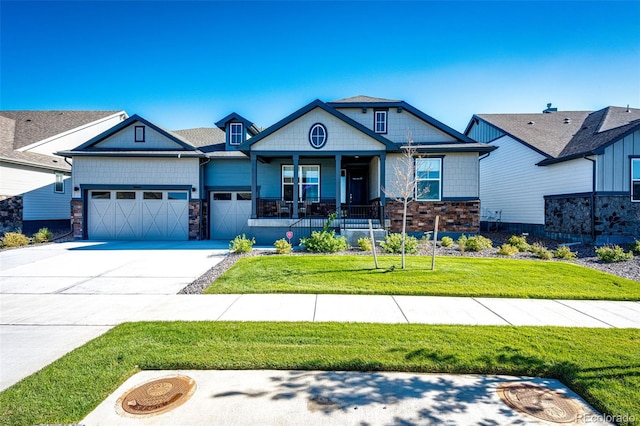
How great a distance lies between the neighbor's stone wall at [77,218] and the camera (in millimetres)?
15039

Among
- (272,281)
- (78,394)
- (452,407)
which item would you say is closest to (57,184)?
(272,281)

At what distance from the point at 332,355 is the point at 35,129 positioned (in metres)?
Answer: 25.5

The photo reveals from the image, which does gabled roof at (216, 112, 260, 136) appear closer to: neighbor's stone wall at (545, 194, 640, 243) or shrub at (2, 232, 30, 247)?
shrub at (2, 232, 30, 247)

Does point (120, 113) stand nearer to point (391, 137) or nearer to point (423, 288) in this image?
point (391, 137)

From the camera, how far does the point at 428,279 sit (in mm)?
7477

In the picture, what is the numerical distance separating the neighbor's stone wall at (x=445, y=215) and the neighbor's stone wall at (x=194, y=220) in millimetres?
9209

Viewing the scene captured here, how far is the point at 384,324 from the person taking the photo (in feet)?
15.6

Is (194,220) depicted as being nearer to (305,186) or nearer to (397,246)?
(305,186)

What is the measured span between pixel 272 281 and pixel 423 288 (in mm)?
3403

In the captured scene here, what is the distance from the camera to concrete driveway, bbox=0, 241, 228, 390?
413cm

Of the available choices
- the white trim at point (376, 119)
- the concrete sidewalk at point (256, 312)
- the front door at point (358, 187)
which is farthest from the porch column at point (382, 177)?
the concrete sidewalk at point (256, 312)

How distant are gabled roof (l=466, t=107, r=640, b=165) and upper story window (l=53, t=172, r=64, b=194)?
2663 cm

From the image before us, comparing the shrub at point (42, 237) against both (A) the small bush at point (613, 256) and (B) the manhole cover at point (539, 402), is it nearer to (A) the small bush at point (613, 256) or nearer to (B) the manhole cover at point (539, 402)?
(B) the manhole cover at point (539, 402)

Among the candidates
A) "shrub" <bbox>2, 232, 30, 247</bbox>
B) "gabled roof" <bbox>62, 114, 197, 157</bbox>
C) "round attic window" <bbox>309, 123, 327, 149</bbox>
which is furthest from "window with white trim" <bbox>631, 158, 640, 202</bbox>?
"shrub" <bbox>2, 232, 30, 247</bbox>
